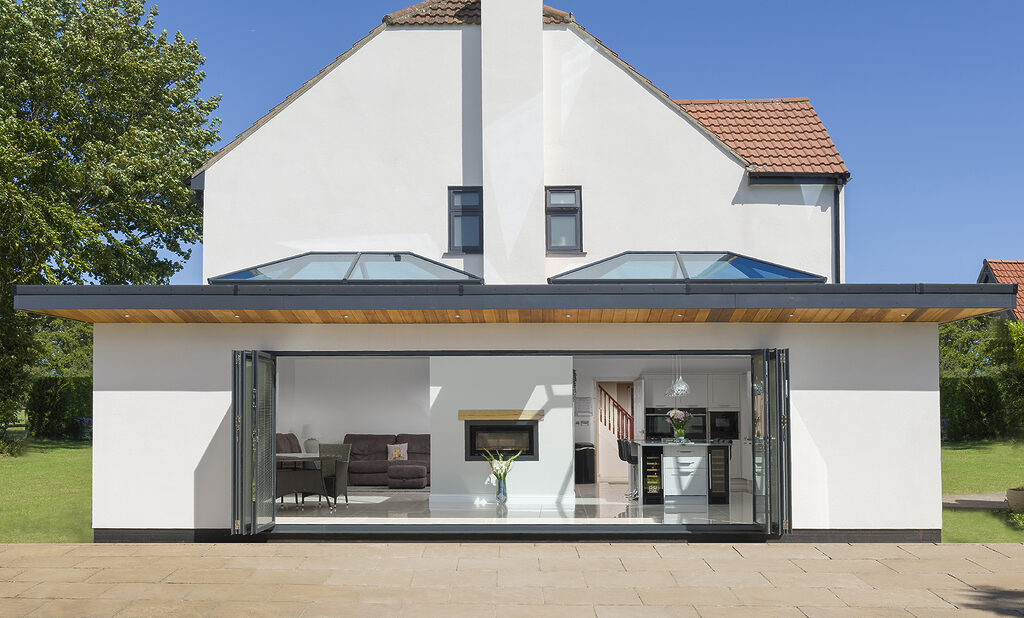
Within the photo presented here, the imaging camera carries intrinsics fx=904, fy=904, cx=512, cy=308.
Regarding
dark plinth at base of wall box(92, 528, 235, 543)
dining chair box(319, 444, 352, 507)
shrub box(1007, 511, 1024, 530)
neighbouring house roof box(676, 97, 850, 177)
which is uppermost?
neighbouring house roof box(676, 97, 850, 177)

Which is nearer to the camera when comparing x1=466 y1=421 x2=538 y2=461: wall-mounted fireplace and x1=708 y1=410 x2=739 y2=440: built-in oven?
x1=466 y1=421 x2=538 y2=461: wall-mounted fireplace

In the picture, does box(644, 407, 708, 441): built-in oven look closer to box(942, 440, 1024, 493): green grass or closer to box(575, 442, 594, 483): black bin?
box(575, 442, 594, 483): black bin

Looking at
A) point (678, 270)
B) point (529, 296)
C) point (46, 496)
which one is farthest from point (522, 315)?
point (46, 496)

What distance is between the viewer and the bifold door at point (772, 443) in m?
10.7

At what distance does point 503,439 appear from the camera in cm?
1556

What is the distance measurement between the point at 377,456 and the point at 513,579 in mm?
10298

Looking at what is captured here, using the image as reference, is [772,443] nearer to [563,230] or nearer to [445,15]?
[563,230]

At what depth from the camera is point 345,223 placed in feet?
48.8

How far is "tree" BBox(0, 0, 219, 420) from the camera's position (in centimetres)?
2255

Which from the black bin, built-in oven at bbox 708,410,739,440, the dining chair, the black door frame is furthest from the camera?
built-in oven at bbox 708,410,739,440

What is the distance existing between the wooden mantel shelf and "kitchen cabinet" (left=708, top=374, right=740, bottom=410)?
16.8ft

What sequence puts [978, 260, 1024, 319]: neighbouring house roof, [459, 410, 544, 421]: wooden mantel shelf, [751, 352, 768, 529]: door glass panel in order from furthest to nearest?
[978, 260, 1024, 319]: neighbouring house roof → [459, 410, 544, 421]: wooden mantel shelf → [751, 352, 768, 529]: door glass panel

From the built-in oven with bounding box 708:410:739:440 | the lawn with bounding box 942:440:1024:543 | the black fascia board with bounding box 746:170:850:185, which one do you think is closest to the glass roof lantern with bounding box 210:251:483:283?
the black fascia board with bounding box 746:170:850:185

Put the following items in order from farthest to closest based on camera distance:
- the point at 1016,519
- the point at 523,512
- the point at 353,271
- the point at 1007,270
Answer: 1. the point at 1007,270
2. the point at 523,512
3. the point at 353,271
4. the point at 1016,519
